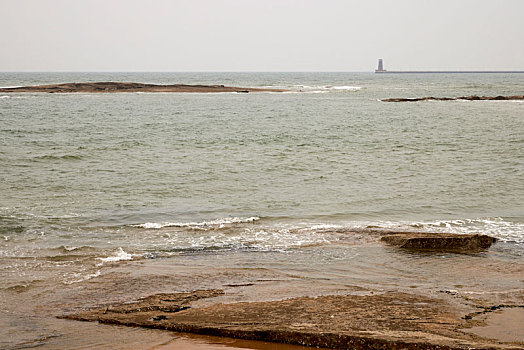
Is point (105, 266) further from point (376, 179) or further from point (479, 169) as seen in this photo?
point (479, 169)

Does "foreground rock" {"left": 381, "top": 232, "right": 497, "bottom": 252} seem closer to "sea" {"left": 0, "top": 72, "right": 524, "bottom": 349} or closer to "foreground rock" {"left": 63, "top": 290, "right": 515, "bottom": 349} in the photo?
"sea" {"left": 0, "top": 72, "right": 524, "bottom": 349}

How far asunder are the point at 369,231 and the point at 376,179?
771 centimetres

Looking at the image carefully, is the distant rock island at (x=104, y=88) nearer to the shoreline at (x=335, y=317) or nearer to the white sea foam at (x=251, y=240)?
the white sea foam at (x=251, y=240)

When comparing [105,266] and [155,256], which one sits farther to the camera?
[155,256]

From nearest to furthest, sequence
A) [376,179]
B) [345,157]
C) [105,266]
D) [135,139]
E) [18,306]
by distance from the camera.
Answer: [18,306], [105,266], [376,179], [345,157], [135,139]

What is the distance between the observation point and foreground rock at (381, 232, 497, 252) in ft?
41.5

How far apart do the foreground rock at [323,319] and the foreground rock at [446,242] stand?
366 centimetres

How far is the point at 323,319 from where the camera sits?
26.3 feet

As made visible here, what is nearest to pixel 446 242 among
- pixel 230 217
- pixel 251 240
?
pixel 251 240

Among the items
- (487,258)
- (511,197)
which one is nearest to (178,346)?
(487,258)

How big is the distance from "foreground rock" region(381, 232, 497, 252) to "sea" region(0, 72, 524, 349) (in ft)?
1.08

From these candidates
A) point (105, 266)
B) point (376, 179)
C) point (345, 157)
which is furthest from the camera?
point (345, 157)

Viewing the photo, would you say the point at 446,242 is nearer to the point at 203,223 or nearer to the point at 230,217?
the point at 230,217

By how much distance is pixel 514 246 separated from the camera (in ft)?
42.8
